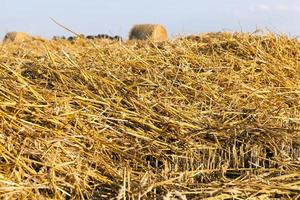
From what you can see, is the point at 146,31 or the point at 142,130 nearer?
the point at 142,130

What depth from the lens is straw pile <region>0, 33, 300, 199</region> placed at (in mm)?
2162

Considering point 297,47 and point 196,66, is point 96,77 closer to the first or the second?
point 196,66

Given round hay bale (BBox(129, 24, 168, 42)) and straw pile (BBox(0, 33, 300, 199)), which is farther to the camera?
round hay bale (BBox(129, 24, 168, 42))

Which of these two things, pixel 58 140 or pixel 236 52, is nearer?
pixel 58 140

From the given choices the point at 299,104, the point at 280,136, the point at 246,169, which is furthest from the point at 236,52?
the point at 246,169

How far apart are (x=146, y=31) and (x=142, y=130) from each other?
959 centimetres

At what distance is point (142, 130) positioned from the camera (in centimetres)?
274

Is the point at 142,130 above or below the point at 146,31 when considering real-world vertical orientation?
above

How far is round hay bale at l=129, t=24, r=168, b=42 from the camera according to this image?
1170cm

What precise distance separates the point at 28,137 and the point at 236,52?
240 cm

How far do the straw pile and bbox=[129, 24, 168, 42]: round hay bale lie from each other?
7.91 meters

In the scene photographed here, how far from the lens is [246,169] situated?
235 cm

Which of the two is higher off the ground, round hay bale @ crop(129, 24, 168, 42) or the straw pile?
the straw pile

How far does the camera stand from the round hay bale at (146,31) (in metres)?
11.7
